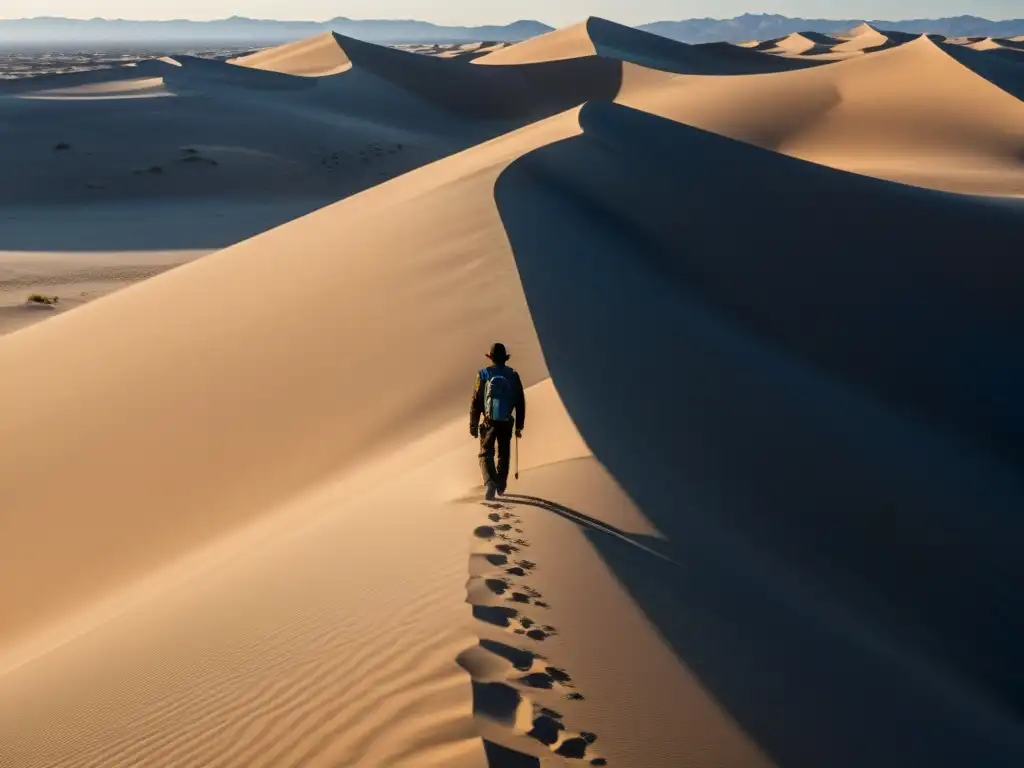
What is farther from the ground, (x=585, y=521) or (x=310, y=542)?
(x=310, y=542)

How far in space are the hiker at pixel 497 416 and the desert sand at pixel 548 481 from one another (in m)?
0.17

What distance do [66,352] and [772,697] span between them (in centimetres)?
957

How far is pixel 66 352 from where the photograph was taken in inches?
432

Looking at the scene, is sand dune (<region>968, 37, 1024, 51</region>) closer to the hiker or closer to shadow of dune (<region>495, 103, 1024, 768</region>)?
shadow of dune (<region>495, 103, 1024, 768</region>)

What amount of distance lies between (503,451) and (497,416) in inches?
8.5

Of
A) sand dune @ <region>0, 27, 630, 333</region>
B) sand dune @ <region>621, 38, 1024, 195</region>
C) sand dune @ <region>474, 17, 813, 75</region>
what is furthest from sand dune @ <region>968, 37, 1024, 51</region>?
sand dune @ <region>0, 27, 630, 333</region>

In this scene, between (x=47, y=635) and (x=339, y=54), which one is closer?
(x=47, y=635)

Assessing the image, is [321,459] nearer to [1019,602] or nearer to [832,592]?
[832,592]

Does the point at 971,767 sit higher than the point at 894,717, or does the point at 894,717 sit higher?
the point at 894,717

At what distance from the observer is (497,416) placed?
18.1 feet

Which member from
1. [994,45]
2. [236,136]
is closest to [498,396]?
[236,136]

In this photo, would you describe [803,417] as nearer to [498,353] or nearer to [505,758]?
[498,353]

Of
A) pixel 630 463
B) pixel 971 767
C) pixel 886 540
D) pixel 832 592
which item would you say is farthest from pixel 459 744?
pixel 886 540

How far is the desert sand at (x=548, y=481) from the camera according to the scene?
3.58 metres
